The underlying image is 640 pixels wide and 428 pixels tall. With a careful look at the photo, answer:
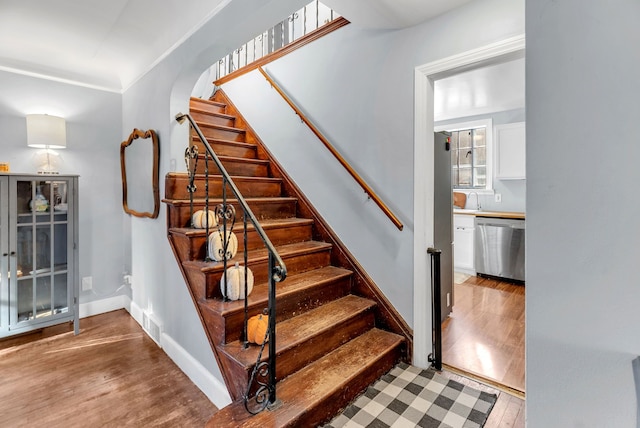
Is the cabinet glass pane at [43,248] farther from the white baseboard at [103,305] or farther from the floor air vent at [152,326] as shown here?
the floor air vent at [152,326]

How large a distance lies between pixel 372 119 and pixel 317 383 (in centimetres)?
187

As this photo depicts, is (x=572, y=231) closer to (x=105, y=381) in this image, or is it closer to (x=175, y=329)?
(x=175, y=329)

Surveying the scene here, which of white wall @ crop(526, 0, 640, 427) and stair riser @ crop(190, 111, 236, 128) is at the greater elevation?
stair riser @ crop(190, 111, 236, 128)

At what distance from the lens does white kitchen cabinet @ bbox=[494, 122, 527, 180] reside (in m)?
4.47

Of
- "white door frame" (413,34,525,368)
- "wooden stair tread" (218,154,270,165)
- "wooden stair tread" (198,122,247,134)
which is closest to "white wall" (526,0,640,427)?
"white door frame" (413,34,525,368)

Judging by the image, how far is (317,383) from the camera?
1700 mm

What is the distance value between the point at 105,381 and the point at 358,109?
2753 millimetres

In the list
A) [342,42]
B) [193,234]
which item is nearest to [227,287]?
[193,234]

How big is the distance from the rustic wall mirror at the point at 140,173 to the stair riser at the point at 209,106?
82cm

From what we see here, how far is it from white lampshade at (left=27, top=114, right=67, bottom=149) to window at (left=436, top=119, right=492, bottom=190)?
16.1 feet

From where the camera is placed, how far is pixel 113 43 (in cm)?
260

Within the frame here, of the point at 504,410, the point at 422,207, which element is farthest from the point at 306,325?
the point at 504,410

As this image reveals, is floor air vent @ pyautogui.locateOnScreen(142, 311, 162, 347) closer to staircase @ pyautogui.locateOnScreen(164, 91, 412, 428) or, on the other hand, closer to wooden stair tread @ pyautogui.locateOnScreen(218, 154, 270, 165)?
staircase @ pyautogui.locateOnScreen(164, 91, 412, 428)

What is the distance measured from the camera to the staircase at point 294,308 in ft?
5.38
